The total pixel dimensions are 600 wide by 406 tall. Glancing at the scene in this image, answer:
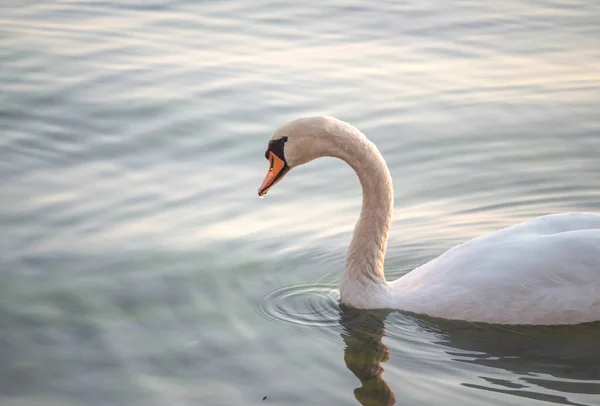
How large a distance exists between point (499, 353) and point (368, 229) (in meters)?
1.46

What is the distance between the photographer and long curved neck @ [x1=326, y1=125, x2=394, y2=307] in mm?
8523

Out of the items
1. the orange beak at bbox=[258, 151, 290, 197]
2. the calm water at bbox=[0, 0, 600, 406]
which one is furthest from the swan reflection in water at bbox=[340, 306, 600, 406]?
the orange beak at bbox=[258, 151, 290, 197]

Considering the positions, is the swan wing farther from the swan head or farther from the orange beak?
the orange beak

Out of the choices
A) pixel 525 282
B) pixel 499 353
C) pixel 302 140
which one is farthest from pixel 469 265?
pixel 302 140

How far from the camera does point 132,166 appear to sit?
36.2 ft

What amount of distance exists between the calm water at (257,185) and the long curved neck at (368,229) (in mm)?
190

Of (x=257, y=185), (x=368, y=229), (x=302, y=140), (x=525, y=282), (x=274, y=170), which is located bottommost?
(x=257, y=185)

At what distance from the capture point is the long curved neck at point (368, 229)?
852 cm

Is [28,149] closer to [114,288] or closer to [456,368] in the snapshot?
[114,288]

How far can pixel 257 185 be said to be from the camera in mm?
10719

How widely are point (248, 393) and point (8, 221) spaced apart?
3498 mm

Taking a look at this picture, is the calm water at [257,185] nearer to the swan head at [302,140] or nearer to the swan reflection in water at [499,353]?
the swan reflection in water at [499,353]

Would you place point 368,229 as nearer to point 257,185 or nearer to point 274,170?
point 274,170

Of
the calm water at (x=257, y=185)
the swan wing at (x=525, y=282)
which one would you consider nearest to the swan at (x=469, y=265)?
the swan wing at (x=525, y=282)
